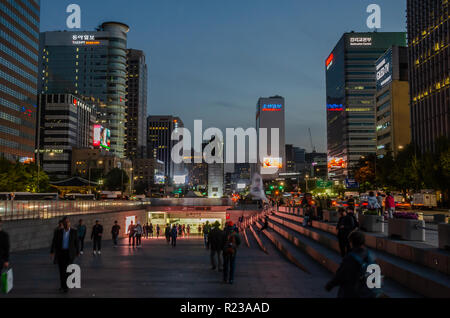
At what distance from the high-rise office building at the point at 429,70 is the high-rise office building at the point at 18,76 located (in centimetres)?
9096

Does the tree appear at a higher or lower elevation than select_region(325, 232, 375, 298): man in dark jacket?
higher

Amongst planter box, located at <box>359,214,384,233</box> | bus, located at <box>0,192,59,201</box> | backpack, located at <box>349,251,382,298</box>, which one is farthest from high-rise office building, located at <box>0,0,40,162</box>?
backpack, located at <box>349,251,382,298</box>

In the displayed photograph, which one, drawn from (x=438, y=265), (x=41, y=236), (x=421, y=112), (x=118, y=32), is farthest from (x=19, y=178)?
(x=118, y=32)

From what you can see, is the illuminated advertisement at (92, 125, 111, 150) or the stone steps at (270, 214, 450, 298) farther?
the illuminated advertisement at (92, 125, 111, 150)

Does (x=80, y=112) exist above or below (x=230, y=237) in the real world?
above

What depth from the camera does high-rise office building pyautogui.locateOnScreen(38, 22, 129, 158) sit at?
177 metres

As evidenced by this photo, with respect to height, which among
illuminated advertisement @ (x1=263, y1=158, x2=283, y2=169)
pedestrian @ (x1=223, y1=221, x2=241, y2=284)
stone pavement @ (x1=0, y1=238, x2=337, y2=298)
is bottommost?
stone pavement @ (x1=0, y1=238, x2=337, y2=298)

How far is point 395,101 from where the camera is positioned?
10006cm

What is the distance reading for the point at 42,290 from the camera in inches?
362

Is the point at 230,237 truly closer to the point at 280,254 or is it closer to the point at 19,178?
the point at 280,254

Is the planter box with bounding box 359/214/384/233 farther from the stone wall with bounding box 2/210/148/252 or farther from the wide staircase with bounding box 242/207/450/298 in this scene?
the stone wall with bounding box 2/210/148/252

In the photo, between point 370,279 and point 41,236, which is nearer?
point 370,279

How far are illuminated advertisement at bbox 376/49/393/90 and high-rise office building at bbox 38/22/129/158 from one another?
119546 millimetres
